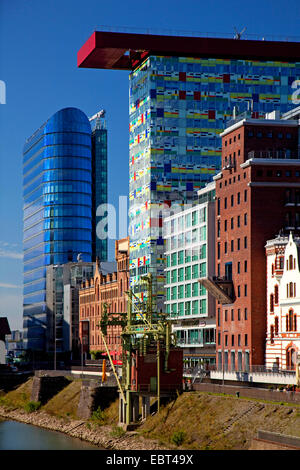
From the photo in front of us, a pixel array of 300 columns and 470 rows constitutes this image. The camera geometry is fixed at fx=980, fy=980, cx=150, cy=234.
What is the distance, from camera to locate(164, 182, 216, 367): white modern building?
484 feet

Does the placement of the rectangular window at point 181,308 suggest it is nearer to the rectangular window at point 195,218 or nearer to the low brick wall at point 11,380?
the rectangular window at point 195,218

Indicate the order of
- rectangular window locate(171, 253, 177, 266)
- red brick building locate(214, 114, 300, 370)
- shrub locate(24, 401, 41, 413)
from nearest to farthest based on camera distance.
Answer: red brick building locate(214, 114, 300, 370)
shrub locate(24, 401, 41, 413)
rectangular window locate(171, 253, 177, 266)

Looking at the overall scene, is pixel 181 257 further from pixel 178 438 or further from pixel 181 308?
pixel 178 438

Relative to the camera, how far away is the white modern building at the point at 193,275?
5802 inches

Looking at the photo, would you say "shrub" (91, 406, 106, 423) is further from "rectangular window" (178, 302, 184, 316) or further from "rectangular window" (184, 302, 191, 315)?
"rectangular window" (178, 302, 184, 316)

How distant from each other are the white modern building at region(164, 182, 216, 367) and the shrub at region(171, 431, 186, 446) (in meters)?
52.2

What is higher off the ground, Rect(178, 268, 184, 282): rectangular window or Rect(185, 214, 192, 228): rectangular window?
Rect(185, 214, 192, 228): rectangular window

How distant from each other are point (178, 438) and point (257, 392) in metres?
8.49

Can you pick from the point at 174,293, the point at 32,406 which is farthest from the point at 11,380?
the point at 174,293

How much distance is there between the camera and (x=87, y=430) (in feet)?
376

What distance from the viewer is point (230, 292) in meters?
131

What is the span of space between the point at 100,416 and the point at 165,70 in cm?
9848

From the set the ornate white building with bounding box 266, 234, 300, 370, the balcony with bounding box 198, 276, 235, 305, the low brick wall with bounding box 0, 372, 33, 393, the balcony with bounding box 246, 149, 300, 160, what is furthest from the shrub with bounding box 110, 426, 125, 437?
the low brick wall with bounding box 0, 372, 33, 393

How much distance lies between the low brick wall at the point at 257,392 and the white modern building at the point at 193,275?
135 ft
